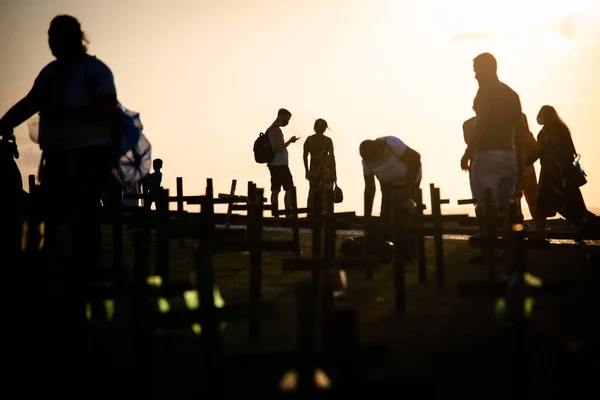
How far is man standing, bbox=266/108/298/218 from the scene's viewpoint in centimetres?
1864

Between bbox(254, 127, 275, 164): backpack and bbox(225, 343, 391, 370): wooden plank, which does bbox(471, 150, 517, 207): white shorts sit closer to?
bbox(225, 343, 391, 370): wooden plank

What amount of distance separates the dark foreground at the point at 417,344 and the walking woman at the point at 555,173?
3.77 m

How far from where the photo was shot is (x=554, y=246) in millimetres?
17359

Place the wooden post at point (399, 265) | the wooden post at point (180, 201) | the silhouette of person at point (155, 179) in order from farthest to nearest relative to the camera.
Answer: the silhouette of person at point (155, 179), the wooden post at point (180, 201), the wooden post at point (399, 265)

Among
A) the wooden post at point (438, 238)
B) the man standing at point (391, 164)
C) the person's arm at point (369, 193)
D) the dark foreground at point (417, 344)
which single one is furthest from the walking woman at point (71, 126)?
the person's arm at point (369, 193)

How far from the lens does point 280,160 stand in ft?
62.7

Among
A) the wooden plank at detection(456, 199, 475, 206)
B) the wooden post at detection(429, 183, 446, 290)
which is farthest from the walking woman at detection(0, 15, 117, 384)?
the wooden plank at detection(456, 199, 475, 206)

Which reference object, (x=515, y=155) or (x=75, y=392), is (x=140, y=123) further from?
(x=515, y=155)

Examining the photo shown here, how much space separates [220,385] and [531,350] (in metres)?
3.14

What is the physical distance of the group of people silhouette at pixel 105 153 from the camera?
27.9 feet

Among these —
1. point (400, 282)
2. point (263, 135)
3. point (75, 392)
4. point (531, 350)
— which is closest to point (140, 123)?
point (400, 282)

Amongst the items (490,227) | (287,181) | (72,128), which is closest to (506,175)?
(490,227)

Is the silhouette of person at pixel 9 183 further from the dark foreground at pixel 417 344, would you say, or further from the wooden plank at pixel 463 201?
the wooden plank at pixel 463 201

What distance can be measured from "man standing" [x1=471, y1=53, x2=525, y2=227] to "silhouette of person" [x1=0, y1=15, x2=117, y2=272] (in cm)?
472
